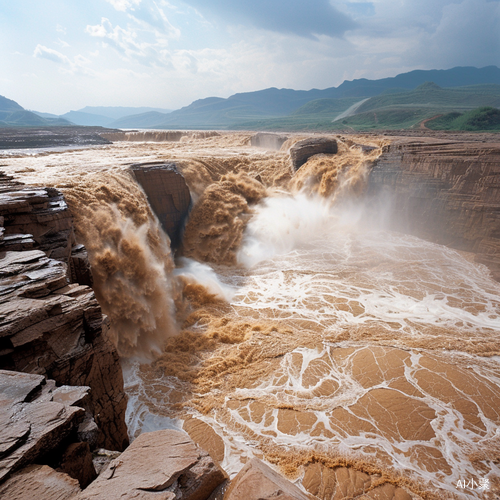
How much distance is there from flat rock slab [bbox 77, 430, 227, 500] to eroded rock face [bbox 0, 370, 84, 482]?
22.8 inches

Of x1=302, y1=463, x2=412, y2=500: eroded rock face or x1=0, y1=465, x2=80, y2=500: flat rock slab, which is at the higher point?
x1=0, y1=465, x2=80, y2=500: flat rock slab

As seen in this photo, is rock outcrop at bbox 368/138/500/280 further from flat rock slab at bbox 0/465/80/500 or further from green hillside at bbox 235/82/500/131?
green hillside at bbox 235/82/500/131

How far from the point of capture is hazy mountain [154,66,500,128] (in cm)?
11581

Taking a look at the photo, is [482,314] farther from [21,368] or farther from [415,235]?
[21,368]

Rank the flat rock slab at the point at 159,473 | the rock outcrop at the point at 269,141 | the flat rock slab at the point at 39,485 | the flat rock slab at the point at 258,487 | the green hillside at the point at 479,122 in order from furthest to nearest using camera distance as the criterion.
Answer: the green hillside at the point at 479,122 < the rock outcrop at the point at 269,141 < the flat rock slab at the point at 258,487 < the flat rock slab at the point at 159,473 < the flat rock slab at the point at 39,485

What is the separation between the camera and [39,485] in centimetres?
235

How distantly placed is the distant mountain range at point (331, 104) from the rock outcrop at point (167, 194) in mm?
43659

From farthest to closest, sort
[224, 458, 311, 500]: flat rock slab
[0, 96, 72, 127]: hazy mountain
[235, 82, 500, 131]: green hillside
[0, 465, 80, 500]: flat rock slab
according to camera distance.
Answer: [0, 96, 72, 127]: hazy mountain, [235, 82, 500, 131]: green hillside, [224, 458, 311, 500]: flat rock slab, [0, 465, 80, 500]: flat rock slab

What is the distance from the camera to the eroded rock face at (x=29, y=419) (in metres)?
2.47

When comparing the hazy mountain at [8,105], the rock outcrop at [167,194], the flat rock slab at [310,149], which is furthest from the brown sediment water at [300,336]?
the hazy mountain at [8,105]

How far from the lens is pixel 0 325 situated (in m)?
3.62

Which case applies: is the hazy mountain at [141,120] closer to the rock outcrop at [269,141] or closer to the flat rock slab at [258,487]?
the rock outcrop at [269,141]

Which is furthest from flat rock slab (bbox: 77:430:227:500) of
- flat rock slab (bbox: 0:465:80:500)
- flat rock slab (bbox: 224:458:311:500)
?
flat rock slab (bbox: 224:458:311:500)

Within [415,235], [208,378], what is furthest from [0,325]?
[415,235]
